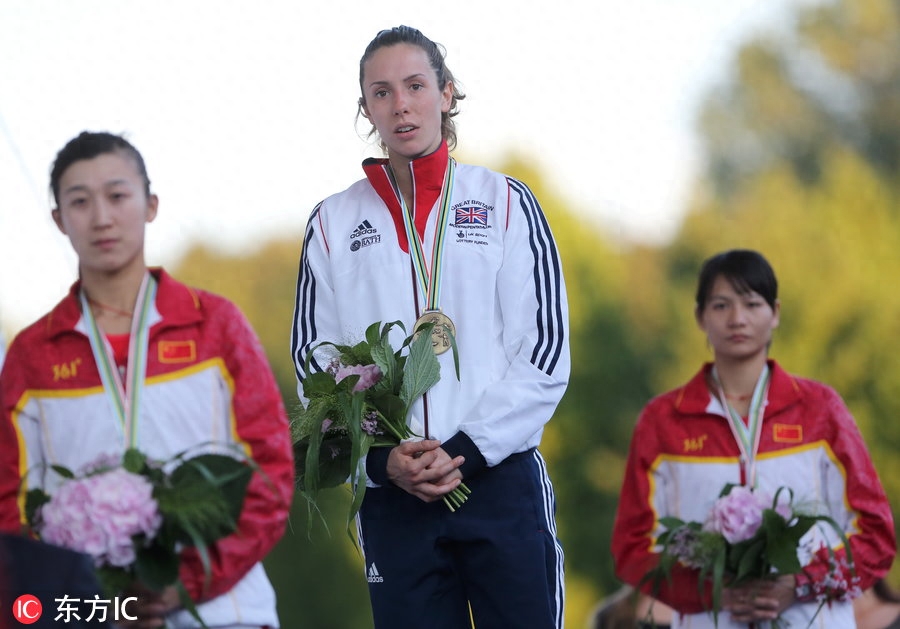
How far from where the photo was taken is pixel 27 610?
7.37 feet

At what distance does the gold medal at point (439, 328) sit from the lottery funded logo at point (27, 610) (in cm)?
129

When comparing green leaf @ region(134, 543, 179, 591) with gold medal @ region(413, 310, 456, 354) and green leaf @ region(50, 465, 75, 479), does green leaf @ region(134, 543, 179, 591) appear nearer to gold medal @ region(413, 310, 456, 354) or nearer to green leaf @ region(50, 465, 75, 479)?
green leaf @ region(50, 465, 75, 479)

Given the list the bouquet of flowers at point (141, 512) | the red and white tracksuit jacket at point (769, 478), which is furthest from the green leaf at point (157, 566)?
the red and white tracksuit jacket at point (769, 478)

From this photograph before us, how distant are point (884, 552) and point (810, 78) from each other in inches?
447

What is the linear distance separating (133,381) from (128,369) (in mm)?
26

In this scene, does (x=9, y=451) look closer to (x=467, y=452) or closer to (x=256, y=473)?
(x=256, y=473)

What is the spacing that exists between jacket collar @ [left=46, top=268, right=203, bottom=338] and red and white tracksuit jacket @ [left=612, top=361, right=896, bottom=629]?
5.93 feet

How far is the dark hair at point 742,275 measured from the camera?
13.5 feet

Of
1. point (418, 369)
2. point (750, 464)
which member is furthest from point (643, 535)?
point (418, 369)

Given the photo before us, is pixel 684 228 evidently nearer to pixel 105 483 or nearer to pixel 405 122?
pixel 405 122

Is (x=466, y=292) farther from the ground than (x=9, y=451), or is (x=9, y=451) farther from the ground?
(x=466, y=292)

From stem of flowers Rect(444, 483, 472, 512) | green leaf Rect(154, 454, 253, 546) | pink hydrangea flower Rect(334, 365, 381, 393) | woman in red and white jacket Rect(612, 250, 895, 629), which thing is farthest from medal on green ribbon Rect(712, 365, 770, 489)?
green leaf Rect(154, 454, 253, 546)

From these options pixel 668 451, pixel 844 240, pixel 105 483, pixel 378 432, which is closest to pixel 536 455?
pixel 378 432

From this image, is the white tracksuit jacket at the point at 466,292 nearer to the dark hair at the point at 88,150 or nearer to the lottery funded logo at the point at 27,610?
the dark hair at the point at 88,150
